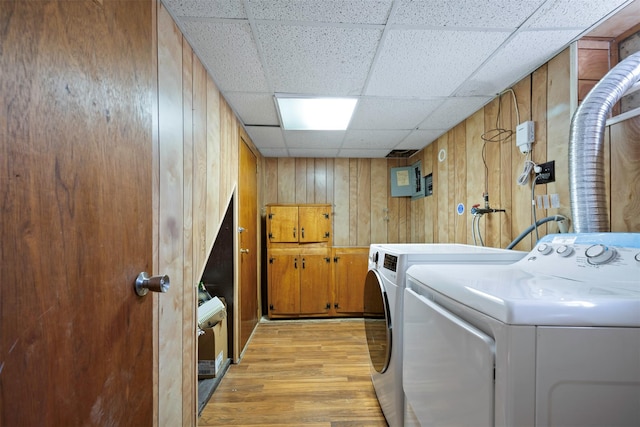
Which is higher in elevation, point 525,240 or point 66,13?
point 66,13

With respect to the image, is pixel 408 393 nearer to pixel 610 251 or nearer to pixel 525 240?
pixel 610 251

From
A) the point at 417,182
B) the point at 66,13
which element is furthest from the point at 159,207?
the point at 417,182

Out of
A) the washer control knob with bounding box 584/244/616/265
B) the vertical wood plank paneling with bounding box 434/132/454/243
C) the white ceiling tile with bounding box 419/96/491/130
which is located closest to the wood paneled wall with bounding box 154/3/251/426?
the washer control knob with bounding box 584/244/616/265

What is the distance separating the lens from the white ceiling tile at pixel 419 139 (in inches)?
101

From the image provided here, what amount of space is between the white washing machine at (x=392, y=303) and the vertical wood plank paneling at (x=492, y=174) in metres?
0.51

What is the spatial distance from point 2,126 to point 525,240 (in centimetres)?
206

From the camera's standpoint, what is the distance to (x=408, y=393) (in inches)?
42.5

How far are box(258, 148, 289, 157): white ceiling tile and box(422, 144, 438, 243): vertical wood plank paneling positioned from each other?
164 centimetres

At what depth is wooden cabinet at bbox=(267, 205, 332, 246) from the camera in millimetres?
3156

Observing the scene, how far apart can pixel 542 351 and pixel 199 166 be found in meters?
1.53

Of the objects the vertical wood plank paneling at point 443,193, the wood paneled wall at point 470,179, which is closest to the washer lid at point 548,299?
the wood paneled wall at point 470,179

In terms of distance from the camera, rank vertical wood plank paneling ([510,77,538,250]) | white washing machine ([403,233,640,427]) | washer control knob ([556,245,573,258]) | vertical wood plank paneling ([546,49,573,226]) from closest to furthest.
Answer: white washing machine ([403,233,640,427]), washer control knob ([556,245,573,258]), vertical wood plank paneling ([546,49,573,226]), vertical wood plank paneling ([510,77,538,250])

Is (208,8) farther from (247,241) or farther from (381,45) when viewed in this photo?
(247,241)

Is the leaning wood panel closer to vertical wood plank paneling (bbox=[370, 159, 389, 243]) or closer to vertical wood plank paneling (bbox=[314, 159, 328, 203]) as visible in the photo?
vertical wood plank paneling (bbox=[370, 159, 389, 243])
